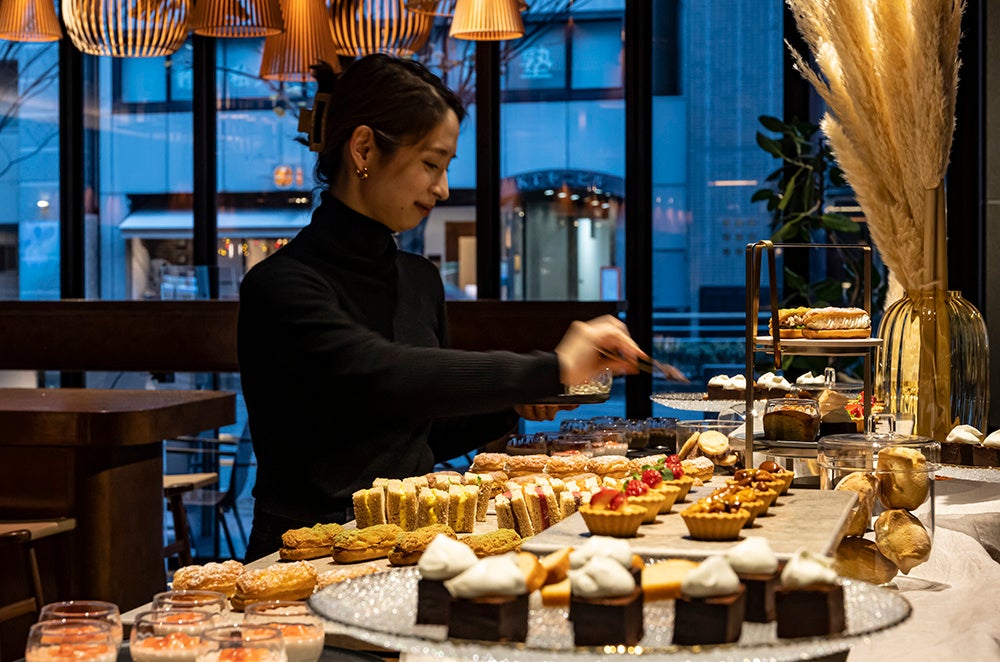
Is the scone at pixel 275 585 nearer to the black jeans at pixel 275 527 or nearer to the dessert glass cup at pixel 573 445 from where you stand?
the black jeans at pixel 275 527

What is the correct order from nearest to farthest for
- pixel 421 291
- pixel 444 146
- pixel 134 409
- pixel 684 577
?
pixel 684 577, pixel 444 146, pixel 421 291, pixel 134 409

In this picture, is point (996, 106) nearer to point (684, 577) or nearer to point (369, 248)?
point (369, 248)

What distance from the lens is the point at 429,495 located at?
2.00m

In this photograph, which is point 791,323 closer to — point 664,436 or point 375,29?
point 664,436

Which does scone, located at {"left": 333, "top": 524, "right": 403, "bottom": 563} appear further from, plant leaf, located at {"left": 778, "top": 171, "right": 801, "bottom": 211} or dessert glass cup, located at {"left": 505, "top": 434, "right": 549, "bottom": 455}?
plant leaf, located at {"left": 778, "top": 171, "right": 801, "bottom": 211}

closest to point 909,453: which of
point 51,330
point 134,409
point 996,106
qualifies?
point 134,409

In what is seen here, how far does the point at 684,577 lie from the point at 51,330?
16.3 ft

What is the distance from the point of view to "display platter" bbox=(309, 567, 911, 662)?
99 cm

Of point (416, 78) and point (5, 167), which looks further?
point (5, 167)

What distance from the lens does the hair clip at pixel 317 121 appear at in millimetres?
2359

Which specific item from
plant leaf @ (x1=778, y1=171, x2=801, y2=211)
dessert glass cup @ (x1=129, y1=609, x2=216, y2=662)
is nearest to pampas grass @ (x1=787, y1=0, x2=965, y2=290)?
dessert glass cup @ (x1=129, y1=609, x2=216, y2=662)

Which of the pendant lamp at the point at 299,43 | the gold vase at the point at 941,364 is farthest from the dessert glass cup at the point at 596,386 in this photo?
the pendant lamp at the point at 299,43

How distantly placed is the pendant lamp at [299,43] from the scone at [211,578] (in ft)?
11.5

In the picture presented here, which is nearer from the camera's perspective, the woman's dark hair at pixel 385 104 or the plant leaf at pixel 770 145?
the woman's dark hair at pixel 385 104
